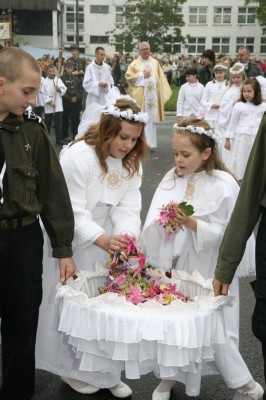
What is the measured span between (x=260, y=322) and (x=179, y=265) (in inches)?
44.7

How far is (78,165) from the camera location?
383cm

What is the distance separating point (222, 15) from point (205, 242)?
80004mm

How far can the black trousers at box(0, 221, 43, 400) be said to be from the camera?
3178 millimetres

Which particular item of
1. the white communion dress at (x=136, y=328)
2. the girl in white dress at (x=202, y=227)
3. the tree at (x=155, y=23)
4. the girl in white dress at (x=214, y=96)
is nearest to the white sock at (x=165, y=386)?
the girl in white dress at (x=202, y=227)

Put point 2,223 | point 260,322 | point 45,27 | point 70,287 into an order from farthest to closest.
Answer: point 45,27 < point 70,287 < point 2,223 < point 260,322

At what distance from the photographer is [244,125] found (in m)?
9.78

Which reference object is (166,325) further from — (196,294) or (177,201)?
(177,201)

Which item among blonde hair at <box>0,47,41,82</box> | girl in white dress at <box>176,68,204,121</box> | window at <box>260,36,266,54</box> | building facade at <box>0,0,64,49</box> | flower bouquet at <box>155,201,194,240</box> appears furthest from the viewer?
window at <box>260,36,266,54</box>

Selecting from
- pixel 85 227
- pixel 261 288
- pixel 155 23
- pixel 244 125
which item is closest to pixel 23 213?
pixel 85 227

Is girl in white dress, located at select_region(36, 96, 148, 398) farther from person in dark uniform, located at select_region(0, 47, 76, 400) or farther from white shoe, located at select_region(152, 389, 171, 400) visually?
person in dark uniform, located at select_region(0, 47, 76, 400)

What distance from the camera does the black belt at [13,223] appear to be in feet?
10.1

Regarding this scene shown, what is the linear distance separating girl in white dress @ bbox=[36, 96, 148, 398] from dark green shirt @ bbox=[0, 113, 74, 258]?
1.01 feet

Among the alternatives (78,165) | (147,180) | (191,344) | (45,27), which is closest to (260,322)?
(191,344)

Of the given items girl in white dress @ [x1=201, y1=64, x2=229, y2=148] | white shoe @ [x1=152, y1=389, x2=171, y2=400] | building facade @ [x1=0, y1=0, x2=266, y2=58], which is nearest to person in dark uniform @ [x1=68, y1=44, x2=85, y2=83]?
girl in white dress @ [x1=201, y1=64, x2=229, y2=148]
